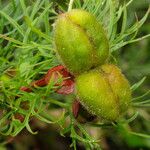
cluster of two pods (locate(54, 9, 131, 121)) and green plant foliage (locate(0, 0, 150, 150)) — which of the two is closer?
cluster of two pods (locate(54, 9, 131, 121))

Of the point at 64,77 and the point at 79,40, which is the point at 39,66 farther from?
the point at 79,40

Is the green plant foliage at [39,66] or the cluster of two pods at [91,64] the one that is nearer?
the cluster of two pods at [91,64]

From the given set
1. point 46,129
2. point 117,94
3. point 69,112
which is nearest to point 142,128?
point 46,129

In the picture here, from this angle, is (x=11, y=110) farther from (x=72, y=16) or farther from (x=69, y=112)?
(x=72, y=16)

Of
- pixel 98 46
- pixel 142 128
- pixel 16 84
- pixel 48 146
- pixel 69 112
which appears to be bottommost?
pixel 48 146

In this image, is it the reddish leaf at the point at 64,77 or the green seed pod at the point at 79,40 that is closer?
the green seed pod at the point at 79,40

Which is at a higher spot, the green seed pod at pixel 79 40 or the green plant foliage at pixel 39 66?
the green seed pod at pixel 79 40
